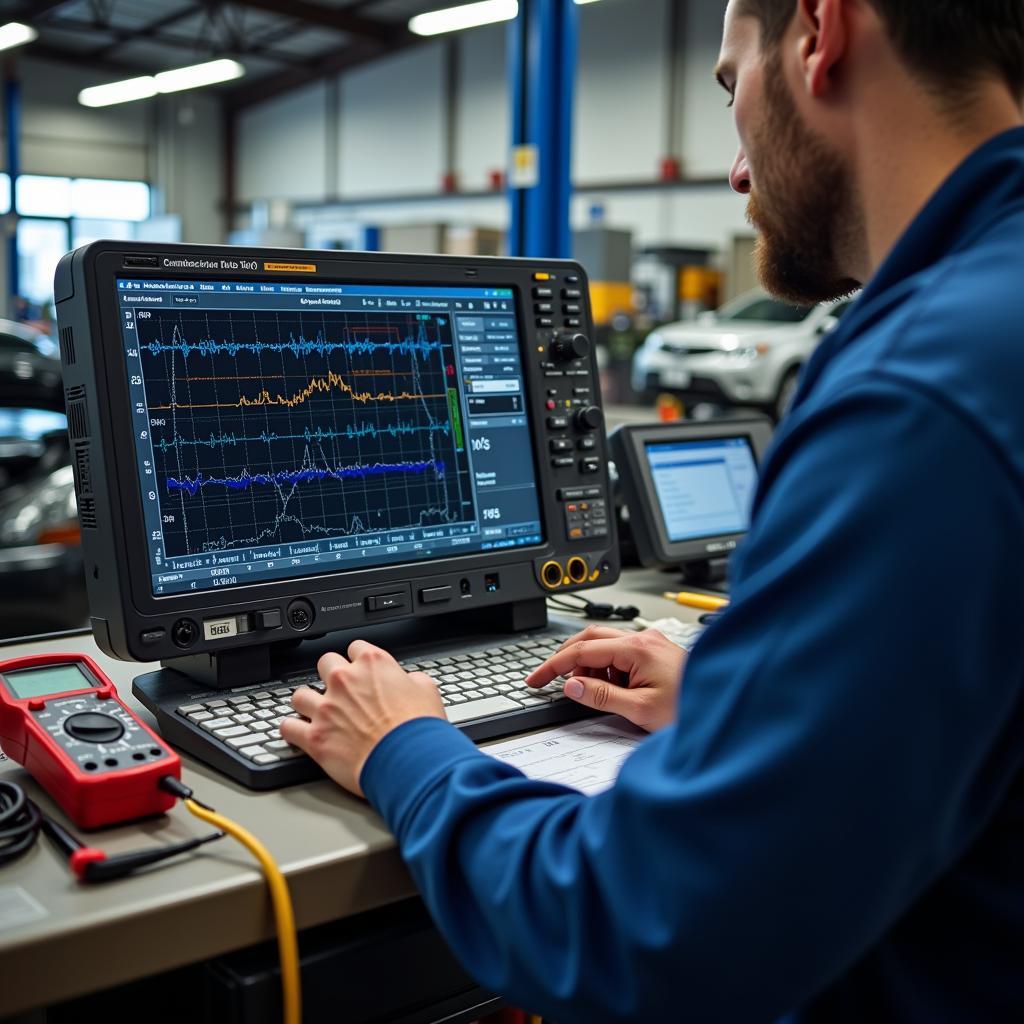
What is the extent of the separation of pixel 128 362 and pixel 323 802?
0.46 metres

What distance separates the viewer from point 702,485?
1.88 meters

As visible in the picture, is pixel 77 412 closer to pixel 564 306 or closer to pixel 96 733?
pixel 96 733

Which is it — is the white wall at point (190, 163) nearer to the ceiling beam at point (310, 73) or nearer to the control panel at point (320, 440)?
the ceiling beam at point (310, 73)

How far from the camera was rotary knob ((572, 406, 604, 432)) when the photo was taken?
1.38 meters

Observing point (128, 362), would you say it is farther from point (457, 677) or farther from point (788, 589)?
point (788, 589)

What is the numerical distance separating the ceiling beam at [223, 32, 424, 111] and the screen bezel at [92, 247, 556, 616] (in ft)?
40.8

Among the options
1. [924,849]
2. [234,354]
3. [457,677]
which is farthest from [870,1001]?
[234,354]

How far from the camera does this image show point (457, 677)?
3.76 feet

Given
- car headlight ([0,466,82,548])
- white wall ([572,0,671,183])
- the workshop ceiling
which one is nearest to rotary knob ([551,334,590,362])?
car headlight ([0,466,82,548])

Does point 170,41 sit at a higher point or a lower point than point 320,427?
higher

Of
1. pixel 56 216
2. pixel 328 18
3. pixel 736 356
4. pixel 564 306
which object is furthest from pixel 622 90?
pixel 564 306

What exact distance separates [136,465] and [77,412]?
3.4 inches

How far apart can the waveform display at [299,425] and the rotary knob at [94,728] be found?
21cm

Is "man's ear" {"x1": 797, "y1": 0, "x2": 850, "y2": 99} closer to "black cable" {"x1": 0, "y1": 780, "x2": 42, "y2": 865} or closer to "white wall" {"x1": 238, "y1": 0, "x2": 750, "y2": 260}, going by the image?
"black cable" {"x1": 0, "y1": 780, "x2": 42, "y2": 865}
